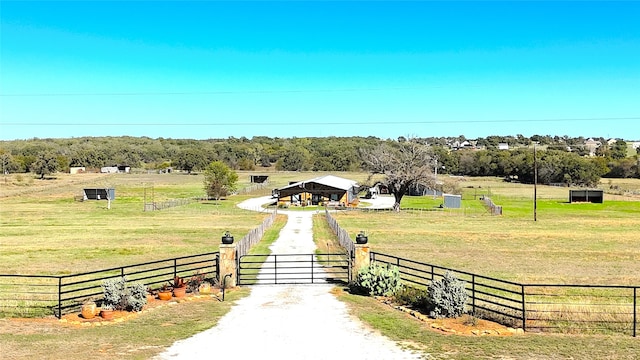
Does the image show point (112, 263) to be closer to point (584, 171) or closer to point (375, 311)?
point (375, 311)

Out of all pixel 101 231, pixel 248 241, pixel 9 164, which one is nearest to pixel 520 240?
pixel 248 241

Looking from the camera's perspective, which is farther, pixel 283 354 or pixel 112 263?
pixel 112 263

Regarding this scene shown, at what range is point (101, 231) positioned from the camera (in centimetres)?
4656

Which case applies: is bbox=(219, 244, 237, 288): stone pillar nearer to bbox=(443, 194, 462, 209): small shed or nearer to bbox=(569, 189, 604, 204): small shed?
bbox=(443, 194, 462, 209): small shed

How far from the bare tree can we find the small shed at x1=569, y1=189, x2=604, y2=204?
92.3 ft

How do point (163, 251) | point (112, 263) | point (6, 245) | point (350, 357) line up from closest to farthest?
point (350, 357)
point (112, 263)
point (163, 251)
point (6, 245)

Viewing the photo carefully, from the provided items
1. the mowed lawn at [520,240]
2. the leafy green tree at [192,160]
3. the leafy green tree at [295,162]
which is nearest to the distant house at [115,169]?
the leafy green tree at [192,160]

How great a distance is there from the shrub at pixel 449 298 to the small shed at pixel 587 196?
7723 centimetres

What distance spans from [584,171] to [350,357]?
134 metres

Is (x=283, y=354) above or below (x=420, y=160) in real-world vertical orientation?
below

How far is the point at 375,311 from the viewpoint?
16.8 metres

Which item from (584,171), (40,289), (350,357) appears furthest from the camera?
(584,171)

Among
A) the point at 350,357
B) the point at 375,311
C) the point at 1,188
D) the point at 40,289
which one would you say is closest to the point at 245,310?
the point at 375,311

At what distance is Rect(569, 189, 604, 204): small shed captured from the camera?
3297 inches
